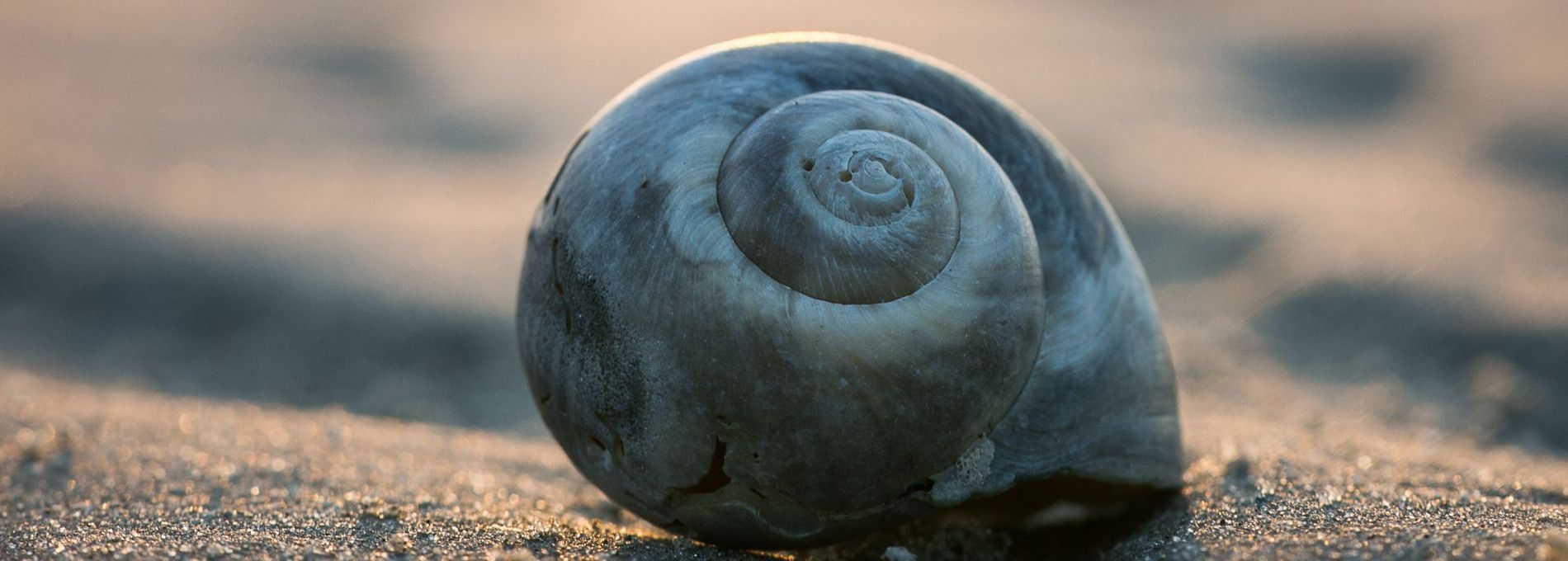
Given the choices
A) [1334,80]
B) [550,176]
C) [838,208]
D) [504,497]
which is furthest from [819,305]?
[1334,80]

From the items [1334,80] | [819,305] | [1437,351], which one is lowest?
[819,305]

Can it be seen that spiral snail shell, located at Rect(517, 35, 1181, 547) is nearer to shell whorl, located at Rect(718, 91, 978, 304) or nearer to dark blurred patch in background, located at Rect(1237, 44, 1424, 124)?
shell whorl, located at Rect(718, 91, 978, 304)

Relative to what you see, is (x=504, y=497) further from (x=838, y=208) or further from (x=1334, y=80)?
(x=1334, y=80)

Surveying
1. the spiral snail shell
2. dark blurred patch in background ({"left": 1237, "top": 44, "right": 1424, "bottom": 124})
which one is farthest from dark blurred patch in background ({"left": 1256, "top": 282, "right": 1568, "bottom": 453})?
dark blurred patch in background ({"left": 1237, "top": 44, "right": 1424, "bottom": 124})

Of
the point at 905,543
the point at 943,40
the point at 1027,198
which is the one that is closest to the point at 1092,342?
the point at 1027,198

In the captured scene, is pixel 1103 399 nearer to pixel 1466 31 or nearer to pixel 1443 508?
pixel 1443 508

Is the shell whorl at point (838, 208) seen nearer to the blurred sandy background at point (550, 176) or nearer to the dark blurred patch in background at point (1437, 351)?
the blurred sandy background at point (550, 176)
